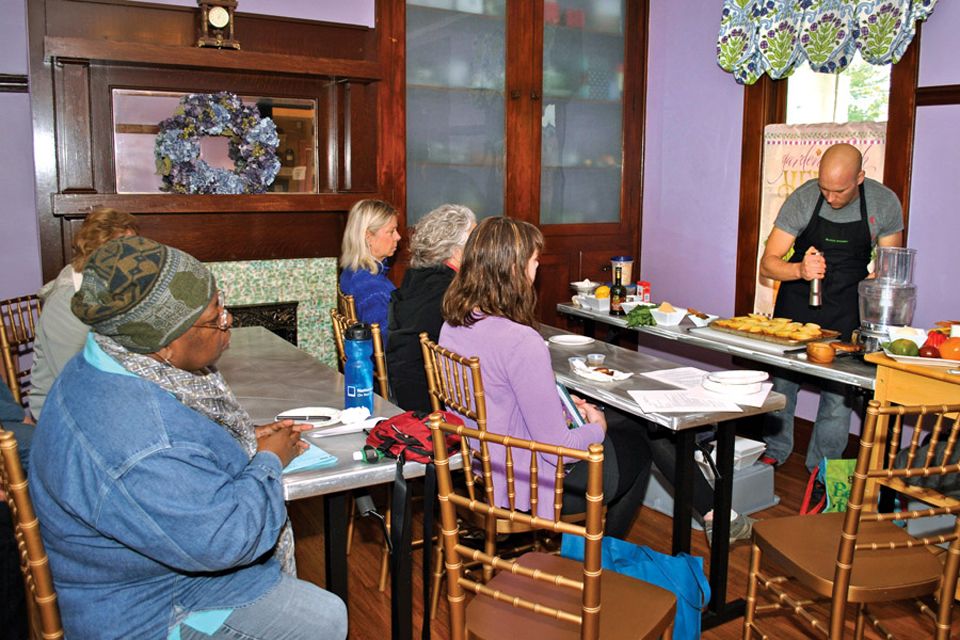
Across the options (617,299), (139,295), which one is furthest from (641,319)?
(139,295)

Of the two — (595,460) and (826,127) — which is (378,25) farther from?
(595,460)

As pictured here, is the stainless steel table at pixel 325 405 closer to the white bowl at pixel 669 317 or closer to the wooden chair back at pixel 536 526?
the wooden chair back at pixel 536 526

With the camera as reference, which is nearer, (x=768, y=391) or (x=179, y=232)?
(x=768, y=391)

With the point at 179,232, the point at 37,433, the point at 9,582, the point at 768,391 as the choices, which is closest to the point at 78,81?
the point at 179,232

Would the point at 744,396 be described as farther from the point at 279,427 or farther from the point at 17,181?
the point at 17,181

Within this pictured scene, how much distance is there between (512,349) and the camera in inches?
81.7

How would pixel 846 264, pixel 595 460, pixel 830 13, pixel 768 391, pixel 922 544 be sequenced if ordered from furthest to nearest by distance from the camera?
pixel 830 13 < pixel 846 264 < pixel 768 391 < pixel 922 544 < pixel 595 460

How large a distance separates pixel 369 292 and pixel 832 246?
6.55 ft

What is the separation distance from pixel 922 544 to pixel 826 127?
2.72m

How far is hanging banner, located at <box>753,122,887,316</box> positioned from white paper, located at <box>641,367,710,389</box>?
1.67 m

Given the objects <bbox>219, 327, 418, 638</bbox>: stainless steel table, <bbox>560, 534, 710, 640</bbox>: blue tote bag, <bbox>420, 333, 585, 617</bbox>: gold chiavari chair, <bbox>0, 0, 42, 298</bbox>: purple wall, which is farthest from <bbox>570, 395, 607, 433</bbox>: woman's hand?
<bbox>0, 0, 42, 298</bbox>: purple wall

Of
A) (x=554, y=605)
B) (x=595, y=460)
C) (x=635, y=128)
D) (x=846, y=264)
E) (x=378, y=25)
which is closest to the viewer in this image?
(x=595, y=460)

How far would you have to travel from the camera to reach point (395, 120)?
14.2ft

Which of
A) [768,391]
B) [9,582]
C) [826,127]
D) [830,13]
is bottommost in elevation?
[9,582]
